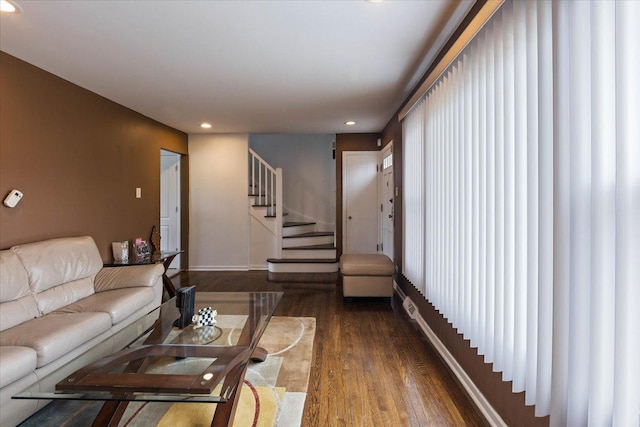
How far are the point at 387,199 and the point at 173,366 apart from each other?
4.11 meters

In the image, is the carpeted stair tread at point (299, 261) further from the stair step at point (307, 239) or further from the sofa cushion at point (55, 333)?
the sofa cushion at point (55, 333)

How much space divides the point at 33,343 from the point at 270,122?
3817mm

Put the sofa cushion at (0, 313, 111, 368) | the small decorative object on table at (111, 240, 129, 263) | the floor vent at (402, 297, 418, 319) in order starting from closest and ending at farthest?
the sofa cushion at (0, 313, 111, 368)
the floor vent at (402, 297, 418, 319)
the small decorative object on table at (111, 240, 129, 263)

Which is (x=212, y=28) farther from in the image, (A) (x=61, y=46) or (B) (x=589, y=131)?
(B) (x=589, y=131)

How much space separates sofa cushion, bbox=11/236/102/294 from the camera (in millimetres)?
2520

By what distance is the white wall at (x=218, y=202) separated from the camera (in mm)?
5844

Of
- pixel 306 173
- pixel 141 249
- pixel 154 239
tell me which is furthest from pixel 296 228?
pixel 141 249

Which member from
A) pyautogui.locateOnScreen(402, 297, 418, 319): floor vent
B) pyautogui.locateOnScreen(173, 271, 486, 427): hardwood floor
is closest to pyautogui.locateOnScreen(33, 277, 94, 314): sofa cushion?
pyautogui.locateOnScreen(173, 271, 486, 427): hardwood floor

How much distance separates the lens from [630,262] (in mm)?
910

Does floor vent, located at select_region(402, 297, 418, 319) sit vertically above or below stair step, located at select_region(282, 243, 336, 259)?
below

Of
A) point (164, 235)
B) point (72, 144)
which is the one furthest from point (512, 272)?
point (164, 235)

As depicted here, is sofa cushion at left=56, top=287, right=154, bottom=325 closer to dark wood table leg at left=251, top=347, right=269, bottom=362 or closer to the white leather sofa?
the white leather sofa

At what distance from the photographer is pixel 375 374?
7.66ft

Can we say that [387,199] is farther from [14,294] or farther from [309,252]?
[14,294]
